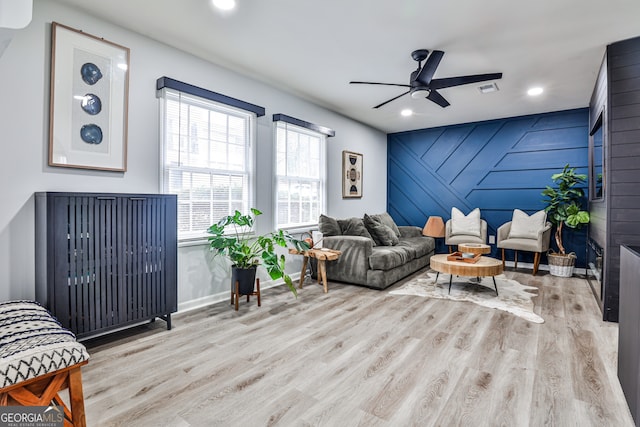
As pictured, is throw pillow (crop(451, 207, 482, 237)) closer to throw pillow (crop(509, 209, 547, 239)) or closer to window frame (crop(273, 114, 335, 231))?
throw pillow (crop(509, 209, 547, 239))

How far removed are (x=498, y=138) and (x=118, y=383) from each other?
615 cm

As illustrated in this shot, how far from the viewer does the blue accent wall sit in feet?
17.0

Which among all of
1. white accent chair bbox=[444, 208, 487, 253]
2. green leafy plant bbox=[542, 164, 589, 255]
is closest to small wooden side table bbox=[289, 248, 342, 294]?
white accent chair bbox=[444, 208, 487, 253]

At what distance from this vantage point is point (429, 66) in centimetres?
319

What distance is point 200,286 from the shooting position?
3.38 metres

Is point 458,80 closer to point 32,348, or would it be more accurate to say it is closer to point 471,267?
point 471,267

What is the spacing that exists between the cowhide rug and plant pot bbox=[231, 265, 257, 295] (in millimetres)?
1661

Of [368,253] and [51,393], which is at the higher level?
[368,253]

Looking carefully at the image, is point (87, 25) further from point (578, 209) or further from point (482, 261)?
point (578, 209)

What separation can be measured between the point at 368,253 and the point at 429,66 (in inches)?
86.2

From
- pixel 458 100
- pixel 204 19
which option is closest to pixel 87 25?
pixel 204 19

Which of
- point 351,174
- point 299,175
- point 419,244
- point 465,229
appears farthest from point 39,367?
point 465,229

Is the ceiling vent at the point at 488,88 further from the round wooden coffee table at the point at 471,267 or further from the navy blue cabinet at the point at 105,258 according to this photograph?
the navy blue cabinet at the point at 105,258

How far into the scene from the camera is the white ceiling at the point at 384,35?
251 cm
